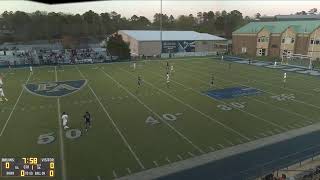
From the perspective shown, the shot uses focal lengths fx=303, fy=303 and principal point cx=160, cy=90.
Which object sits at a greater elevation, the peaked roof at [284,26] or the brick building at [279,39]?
the peaked roof at [284,26]

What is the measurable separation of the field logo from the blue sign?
1211 cm

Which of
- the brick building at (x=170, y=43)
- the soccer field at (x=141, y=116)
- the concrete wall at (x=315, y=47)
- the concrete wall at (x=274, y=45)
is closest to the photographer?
the soccer field at (x=141, y=116)

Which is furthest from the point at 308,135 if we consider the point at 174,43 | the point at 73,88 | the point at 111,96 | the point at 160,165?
the point at 174,43

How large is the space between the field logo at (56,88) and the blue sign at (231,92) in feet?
39.7

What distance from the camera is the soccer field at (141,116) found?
1373 centimetres

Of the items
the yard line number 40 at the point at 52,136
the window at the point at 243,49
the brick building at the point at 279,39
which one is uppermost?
the brick building at the point at 279,39

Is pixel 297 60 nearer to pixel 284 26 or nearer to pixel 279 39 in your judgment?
pixel 279 39

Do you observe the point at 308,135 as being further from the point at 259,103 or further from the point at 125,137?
the point at 125,137

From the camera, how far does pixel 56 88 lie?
27.8 metres

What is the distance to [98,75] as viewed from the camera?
116 feet

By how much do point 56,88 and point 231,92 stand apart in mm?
15738

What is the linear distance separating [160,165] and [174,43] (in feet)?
156
